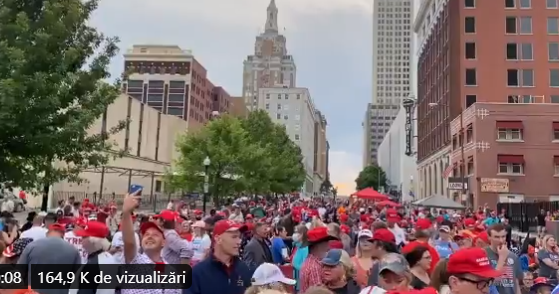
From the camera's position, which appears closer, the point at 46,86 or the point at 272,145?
the point at 46,86

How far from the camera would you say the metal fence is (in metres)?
32.8

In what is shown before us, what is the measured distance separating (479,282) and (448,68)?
61177 millimetres

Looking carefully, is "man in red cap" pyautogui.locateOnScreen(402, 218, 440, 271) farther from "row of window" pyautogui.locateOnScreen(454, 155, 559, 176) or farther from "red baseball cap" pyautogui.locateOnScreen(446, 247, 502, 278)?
"row of window" pyautogui.locateOnScreen(454, 155, 559, 176)

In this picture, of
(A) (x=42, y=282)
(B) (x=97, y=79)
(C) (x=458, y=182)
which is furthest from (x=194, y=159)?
(A) (x=42, y=282)

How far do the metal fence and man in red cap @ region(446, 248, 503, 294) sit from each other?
31.5m

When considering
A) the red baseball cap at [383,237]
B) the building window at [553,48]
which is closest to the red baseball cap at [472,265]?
the red baseball cap at [383,237]

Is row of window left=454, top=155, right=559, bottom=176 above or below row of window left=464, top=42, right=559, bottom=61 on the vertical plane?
below

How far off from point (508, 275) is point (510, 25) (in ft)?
193

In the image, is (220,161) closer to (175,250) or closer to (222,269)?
(175,250)

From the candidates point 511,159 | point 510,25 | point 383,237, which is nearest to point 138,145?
point 511,159

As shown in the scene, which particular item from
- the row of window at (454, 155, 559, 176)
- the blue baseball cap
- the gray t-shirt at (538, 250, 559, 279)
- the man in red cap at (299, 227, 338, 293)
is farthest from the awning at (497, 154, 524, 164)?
the blue baseball cap

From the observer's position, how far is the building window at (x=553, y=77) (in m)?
59.0

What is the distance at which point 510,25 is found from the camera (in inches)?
2335

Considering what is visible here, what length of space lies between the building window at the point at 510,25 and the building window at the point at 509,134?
15690 millimetres
